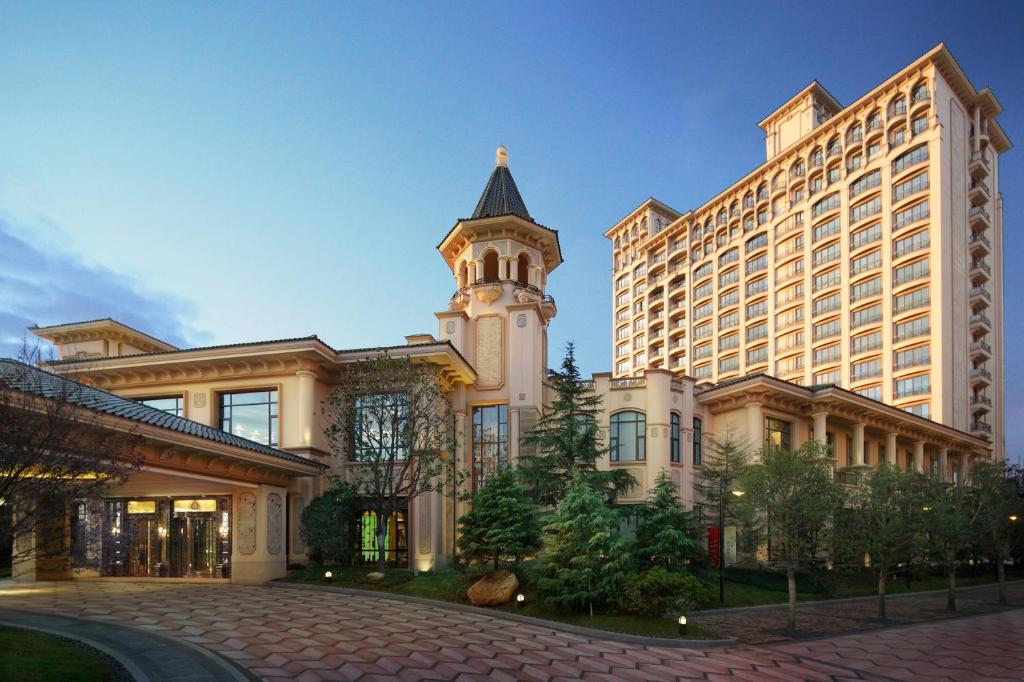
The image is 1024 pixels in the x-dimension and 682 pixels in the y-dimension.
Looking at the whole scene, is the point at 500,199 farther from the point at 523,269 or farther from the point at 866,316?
the point at 866,316

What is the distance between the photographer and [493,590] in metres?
19.8

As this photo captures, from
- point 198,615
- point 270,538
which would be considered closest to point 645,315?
point 270,538

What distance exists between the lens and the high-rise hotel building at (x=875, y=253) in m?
55.8

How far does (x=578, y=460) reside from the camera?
2636cm

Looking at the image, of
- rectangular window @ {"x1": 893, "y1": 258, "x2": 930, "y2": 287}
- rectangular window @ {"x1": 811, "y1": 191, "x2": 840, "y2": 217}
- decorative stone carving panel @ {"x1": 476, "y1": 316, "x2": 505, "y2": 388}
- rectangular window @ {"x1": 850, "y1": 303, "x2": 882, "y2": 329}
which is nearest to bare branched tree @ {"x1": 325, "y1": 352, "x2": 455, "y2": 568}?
decorative stone carving panel @ {"x1": 476, "y1": 316, "x2": 505, "y2": 388}

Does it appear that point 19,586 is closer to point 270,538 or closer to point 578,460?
point 270,538

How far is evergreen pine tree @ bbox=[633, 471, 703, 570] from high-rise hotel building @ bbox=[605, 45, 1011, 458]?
29.1m

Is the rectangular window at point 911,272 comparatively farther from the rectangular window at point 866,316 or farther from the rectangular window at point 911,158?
the rectangular window at point 911,158

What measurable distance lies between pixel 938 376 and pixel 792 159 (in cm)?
2709

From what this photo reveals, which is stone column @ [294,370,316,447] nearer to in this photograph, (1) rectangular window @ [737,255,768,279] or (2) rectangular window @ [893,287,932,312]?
(2) rectangular window @ [893,287,932,312]

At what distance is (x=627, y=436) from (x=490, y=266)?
10.4 meters

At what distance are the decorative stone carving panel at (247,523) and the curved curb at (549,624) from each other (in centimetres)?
294

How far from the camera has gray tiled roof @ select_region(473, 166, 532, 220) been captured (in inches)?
1334

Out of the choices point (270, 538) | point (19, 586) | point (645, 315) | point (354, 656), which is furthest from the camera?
point (645, 315)
